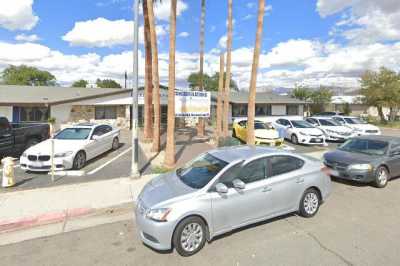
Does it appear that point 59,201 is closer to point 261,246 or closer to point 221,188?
point 221,188

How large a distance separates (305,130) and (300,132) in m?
0.35

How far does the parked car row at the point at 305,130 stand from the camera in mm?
13896

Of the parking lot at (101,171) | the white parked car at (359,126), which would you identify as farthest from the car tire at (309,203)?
the white parked car at (359,126)

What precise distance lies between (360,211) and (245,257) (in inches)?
133

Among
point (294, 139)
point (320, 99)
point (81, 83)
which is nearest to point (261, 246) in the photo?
point (294, 139)

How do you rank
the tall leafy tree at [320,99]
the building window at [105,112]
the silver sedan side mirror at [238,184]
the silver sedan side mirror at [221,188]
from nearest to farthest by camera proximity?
the silver sedan side mirror at [221,188], the silver sedan side mirror at [238,184], the building window at [105,112], the tall leafy tree at [320,99]

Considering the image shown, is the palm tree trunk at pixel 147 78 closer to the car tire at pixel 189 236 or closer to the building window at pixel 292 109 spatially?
the car tire at pixel 189 236

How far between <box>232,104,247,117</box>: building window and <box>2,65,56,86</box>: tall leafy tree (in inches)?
1897

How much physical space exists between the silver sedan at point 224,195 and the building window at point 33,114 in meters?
21.5

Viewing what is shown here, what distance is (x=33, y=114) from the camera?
22141mm

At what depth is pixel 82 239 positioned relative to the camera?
4602 millimetres

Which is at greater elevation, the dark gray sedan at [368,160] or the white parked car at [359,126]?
the white parked car at [359,126]

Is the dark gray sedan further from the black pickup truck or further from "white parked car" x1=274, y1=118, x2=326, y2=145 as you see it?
the black pickup truck

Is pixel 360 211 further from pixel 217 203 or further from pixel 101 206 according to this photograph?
pixel 101 206
